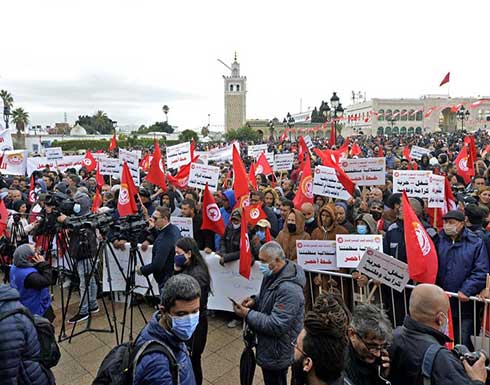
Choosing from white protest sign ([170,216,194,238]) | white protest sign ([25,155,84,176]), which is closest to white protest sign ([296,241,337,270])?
white protest sign ([170,216,194,238])

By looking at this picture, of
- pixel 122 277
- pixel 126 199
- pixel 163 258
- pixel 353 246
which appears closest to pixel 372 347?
pixel 353 246

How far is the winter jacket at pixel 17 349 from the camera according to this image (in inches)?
96.4

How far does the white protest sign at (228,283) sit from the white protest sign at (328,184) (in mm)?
2053

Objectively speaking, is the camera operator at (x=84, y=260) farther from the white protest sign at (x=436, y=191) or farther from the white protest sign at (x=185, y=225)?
the white protest sign at (x=436, y=191)

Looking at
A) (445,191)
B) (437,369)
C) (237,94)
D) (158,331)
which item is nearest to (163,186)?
(445,191)

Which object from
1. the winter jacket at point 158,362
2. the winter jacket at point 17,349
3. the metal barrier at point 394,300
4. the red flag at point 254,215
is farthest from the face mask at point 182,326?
the red flag at point 254,215

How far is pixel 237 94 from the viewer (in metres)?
103

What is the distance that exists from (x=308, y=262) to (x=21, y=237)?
5265 mm

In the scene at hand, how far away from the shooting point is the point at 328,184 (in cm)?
632

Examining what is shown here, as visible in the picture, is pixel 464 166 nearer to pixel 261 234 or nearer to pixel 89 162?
pixel 261 234

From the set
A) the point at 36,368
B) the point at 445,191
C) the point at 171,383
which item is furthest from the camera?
the point at 445,191

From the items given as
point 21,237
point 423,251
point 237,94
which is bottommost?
point 21,237

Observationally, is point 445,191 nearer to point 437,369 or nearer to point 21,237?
point 437,369

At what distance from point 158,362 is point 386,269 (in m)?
2.38
